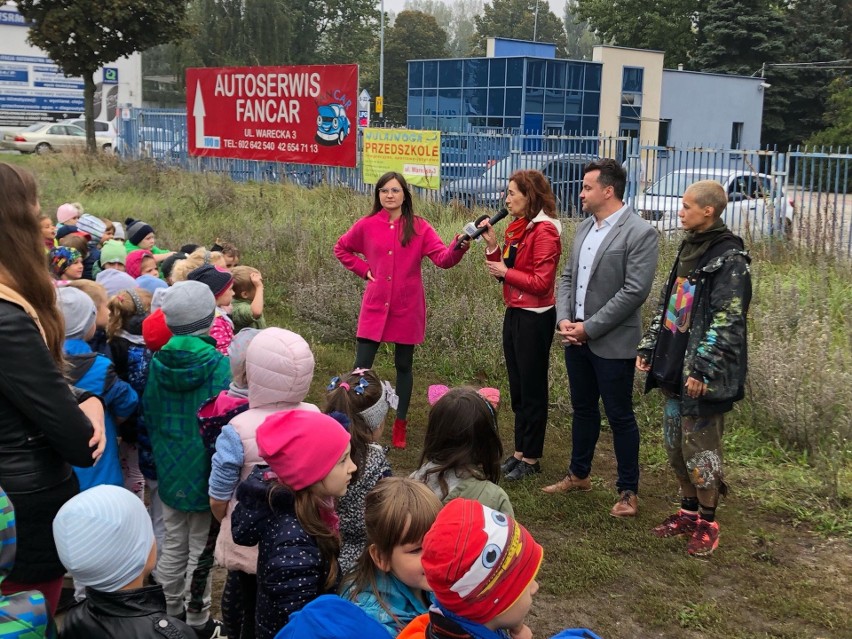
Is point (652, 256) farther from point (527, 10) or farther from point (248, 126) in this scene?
point (527, 10)

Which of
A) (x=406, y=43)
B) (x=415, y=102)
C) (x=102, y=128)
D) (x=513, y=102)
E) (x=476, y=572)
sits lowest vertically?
(x=476, y=572)

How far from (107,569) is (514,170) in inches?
414

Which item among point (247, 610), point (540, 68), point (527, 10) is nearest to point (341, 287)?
point (247, 610)

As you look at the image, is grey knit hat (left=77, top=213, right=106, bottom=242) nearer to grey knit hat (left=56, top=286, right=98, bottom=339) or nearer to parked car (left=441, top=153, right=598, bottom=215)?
grey knit hat (left=56, top=286, right=98, bottom=339)

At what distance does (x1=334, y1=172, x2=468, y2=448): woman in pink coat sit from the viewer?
568cm

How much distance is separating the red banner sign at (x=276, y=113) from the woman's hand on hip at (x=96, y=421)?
36.1ft

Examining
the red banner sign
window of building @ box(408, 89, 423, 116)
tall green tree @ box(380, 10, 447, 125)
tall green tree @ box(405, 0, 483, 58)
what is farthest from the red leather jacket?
tall green tree @ box(405, 0, 483, 58)

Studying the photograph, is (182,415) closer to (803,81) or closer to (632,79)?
(632,79)

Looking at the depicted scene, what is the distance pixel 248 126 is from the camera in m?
15.8

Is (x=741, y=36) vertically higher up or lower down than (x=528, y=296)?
higher up

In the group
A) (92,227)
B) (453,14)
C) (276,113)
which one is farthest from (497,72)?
(453,14)

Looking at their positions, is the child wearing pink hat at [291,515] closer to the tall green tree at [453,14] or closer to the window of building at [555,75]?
the window of building at [555,75]

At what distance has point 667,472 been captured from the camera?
539 centimetres

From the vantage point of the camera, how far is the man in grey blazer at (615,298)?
4602 millimetres
